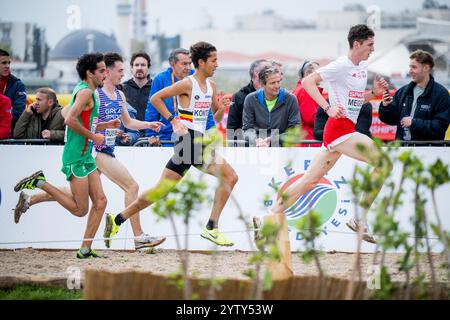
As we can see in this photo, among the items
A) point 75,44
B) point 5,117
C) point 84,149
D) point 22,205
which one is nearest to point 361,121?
point 84,149

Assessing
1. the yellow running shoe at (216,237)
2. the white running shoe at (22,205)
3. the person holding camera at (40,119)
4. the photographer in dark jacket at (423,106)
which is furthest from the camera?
the person holding camera at (40,119)

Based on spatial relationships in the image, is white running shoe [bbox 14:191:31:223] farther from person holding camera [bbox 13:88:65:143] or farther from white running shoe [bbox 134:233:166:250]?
white running shoe [bbox 134:233:166:250]

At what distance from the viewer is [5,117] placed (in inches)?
465

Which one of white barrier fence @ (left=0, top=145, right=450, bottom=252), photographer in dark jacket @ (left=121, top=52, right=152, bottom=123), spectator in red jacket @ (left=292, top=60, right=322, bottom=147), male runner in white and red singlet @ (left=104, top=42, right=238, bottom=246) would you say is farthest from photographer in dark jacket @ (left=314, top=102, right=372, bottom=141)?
photographer in dark jacket @ (left=121, top=52, right=152, bottom=123)

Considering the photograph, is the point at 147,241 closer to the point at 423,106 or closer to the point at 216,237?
the point at 216,237

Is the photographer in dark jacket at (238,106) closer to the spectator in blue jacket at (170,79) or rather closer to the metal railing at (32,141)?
the spectator in blue jacket at (170,79)

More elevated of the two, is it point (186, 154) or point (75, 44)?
point (75, 44)

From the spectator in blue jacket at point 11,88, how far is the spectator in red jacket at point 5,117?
52 cm

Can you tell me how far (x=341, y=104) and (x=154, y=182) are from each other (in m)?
2.54

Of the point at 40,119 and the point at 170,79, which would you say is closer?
the point at 170,79

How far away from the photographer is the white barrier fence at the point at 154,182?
10.8 meters

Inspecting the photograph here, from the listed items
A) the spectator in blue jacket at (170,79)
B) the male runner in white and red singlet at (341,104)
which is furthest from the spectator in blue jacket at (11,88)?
the male runner in white and red singlet at (341,104)

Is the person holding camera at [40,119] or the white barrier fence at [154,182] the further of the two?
the person holding camera at [40,119]

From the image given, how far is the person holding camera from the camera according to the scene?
1159cm
